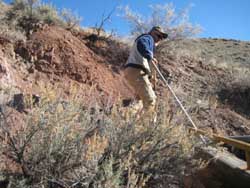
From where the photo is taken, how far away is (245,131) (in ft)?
29.4

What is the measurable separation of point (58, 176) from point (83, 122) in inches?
25.8

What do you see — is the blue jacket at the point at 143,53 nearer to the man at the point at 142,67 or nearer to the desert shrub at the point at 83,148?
the man at the point at 142,67

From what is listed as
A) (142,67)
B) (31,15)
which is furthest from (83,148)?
(31,15)

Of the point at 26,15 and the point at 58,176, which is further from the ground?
the point at 26,15

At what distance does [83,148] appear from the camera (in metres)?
4.00

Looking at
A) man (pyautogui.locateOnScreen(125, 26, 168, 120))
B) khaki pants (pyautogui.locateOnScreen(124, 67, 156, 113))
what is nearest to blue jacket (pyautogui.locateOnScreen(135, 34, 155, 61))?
man (pyautogui.locateOnScreen(125, 26, 168, 120))

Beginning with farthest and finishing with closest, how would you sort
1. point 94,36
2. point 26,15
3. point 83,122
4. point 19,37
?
point 94,36
point 26,15
point 19,37
point 83,122

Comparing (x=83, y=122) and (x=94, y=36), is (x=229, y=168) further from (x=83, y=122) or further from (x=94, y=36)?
(x=94, y=36)

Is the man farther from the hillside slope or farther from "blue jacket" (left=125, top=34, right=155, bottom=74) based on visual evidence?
the hillside slope

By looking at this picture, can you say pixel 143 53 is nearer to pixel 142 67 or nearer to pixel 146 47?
pixel 146 47

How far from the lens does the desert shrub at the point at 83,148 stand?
12.0 ft

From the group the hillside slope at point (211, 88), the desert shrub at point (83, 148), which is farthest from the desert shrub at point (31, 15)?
the desert shrub at point (83, 148)

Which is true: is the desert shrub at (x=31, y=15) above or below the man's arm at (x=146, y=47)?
above

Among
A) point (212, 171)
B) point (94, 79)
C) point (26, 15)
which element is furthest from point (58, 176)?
point (26, 15)
